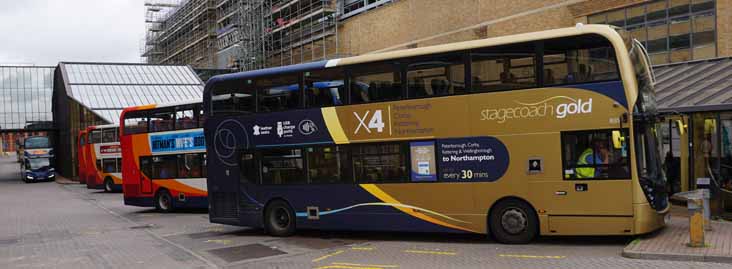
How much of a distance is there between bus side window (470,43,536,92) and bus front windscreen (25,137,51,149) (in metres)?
50.9

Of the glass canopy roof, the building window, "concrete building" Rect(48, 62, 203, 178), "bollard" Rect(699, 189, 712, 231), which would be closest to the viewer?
"bollard" Rect(699, 189, 712, 231)

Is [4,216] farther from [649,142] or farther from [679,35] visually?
[679,35]

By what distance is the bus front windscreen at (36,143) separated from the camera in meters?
53.7

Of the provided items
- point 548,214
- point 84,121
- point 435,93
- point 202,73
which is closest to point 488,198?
point 548,214

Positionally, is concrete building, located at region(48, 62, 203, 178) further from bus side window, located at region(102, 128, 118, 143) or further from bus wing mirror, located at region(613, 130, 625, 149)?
bus wing mirror, located at region(613, 130, 625, 149)

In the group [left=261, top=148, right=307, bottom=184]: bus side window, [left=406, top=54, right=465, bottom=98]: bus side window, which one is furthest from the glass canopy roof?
[left=406, top=54, right=465, bottom=98]: bus side window

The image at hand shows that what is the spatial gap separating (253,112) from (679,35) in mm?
20982

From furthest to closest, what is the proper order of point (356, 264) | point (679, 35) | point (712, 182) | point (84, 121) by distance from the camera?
point (84, 121), point (679, 35), point (712, 182), point (356, 264)

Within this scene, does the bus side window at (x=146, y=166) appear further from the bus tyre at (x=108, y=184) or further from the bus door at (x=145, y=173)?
the bus tyre at (x=108, y=184)

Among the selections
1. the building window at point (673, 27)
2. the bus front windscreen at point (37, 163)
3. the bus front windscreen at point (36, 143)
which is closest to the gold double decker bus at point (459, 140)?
the building window at point (673, 27)

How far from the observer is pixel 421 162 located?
12719 mm

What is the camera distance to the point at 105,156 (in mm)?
37594

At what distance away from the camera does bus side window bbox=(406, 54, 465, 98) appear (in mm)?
12141

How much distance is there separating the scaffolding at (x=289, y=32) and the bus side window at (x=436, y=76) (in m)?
41.6
